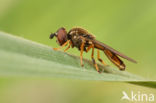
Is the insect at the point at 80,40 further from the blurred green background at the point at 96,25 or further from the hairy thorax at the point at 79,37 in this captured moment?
the blurred green background at the point at 96,25

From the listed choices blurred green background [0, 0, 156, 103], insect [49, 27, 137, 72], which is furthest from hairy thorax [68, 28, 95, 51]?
blurred green background [0, 0, 156, 103]

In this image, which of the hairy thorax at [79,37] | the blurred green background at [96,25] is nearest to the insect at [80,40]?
the hairy thorax at [79,37]

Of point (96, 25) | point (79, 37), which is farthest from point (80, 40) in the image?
point (96, 25)

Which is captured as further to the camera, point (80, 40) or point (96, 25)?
point (96, 25)

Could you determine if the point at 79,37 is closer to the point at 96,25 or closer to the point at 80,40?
the point at 80,40

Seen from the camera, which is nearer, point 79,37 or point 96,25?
point 79,37

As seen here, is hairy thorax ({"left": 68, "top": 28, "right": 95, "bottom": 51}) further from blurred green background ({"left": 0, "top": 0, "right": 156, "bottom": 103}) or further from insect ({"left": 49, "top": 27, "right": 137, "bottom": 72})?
blurred green background ({"left": 0, "top": 0, "right": 156, "bottom": 103})

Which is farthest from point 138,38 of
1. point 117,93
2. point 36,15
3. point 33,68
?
point 33,68

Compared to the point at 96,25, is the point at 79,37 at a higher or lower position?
lower
